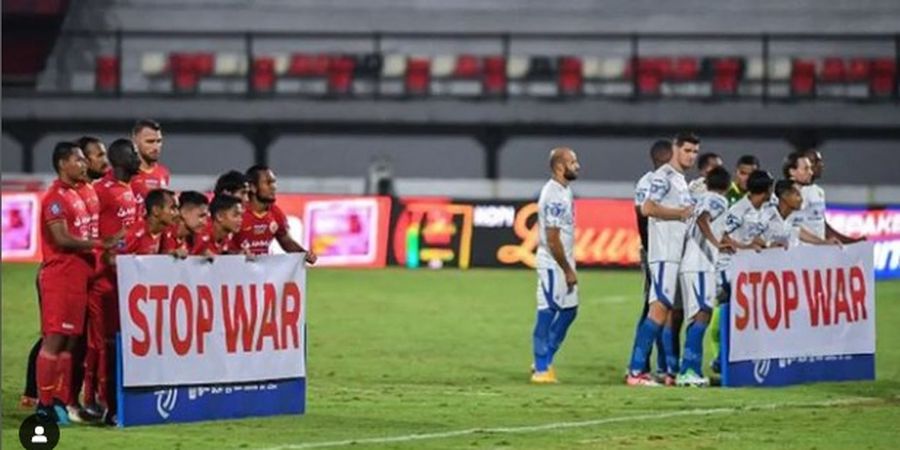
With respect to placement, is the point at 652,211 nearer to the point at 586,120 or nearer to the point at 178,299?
the point at 178,299

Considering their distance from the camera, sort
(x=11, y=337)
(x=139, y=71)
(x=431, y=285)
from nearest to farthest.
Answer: (x=11, y=337), (x=431, y=285), (x=139, y=71)

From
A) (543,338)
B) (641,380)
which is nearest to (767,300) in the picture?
(641,380)

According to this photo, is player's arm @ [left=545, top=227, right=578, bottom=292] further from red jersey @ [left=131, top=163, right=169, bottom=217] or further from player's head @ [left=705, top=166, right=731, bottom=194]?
red jersey @ [left=131, top=163, right=169, bottom=217]

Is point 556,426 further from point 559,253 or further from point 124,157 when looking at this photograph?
point 559,253

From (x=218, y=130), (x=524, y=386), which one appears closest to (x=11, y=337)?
(x=524, y=386)

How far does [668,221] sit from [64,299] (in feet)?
18.0

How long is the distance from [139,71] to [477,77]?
6552mm

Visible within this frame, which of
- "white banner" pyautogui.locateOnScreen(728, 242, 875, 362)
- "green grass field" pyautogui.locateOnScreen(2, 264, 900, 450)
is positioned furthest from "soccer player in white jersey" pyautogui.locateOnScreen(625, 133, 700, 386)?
"white banner" pyautogui.locateOnScreen(728, 242, 875, 362)

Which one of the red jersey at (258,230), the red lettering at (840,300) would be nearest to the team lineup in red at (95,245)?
the red jersey at (258,230)

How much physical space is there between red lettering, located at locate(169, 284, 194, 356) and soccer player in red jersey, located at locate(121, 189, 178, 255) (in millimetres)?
528

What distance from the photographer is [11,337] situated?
23.0 metres

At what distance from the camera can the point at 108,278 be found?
14.5 metres

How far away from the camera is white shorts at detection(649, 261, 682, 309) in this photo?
58.8 ft

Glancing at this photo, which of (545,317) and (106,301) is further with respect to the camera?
(545,317)
